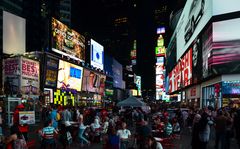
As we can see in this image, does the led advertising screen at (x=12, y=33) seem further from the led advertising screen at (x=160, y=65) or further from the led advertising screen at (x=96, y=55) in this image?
the led advertising screen at (x=160, y=65)

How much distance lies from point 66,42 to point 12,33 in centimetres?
769

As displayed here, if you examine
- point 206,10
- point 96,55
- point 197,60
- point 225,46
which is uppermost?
point 206,10

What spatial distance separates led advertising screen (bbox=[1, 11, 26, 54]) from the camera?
126 ft

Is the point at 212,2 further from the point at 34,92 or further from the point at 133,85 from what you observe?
the point at 133,85

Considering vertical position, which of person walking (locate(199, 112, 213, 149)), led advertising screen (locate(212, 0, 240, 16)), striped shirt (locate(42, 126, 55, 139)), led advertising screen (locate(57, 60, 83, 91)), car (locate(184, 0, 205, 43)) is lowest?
striped shirt (locate(42, 126, 55, 139))

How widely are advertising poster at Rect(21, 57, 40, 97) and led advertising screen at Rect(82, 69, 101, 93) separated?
59.7ft

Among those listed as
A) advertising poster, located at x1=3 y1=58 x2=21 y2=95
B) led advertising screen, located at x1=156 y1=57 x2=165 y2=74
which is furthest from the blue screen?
led advertising screen, located at x1=156 y1=57 x2=165 y2=74

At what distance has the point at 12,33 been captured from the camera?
3956cm

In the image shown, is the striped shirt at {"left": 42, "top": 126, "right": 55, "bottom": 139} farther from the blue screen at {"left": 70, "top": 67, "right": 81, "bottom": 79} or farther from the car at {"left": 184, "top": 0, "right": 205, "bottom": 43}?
the blue screen at {"left": 70, "top": 67, "right": 81, "bottom": 79}

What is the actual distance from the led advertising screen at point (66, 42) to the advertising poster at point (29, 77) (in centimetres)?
657

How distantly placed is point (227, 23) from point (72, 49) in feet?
75.6

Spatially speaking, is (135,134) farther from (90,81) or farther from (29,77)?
(90,81)

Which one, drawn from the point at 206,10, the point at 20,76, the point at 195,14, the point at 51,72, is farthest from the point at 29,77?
the point at 195,14

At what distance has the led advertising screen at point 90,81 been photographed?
53466mm
